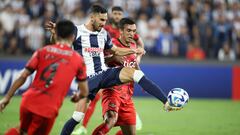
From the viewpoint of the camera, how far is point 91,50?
8.88 metres

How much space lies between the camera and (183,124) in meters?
13.1

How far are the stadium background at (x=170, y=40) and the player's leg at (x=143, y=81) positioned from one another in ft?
34.8

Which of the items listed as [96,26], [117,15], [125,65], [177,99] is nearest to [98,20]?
[96,26]

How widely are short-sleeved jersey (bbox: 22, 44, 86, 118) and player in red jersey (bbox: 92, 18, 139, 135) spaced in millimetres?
1842

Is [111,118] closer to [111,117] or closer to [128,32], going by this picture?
[111,117]

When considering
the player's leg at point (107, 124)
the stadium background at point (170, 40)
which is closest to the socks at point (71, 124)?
the player's leg at point (107, 124)

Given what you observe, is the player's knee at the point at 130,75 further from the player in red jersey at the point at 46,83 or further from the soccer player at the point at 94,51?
the player in red jersey at the point at 46,83

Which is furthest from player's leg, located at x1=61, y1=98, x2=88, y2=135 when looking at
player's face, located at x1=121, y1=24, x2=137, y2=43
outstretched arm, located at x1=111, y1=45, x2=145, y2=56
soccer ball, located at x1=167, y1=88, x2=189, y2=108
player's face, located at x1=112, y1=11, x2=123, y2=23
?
player's face, located at x1=112, y1=11, x2=123, y2=23

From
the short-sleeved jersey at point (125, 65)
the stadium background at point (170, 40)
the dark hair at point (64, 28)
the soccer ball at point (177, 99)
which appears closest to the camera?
the dark hair at point (64, 28)

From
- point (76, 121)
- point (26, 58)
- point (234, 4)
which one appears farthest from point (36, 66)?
point (234, 4)

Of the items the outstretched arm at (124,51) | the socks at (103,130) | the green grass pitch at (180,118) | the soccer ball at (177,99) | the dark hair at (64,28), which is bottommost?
the green grass pitch at (180,118)

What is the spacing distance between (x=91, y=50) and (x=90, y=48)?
4 centimetres

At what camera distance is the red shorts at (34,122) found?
22.0 ft

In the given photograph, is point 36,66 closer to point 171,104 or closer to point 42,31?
point 171,104
